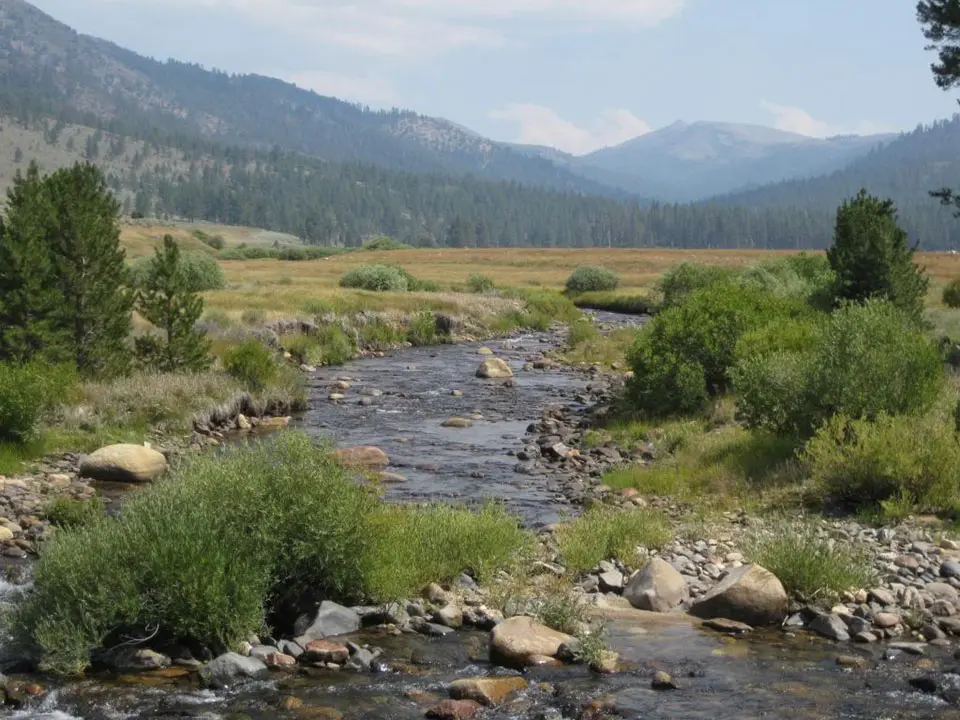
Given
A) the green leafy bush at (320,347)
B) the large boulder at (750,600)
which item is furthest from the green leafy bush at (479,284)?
the large boulder at (750,600)

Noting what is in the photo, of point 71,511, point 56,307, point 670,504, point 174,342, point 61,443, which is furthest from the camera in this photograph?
point 174,342

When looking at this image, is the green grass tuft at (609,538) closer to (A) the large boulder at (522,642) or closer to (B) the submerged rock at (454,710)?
(A) the large boulder at (522,642)

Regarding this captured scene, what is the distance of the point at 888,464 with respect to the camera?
52.8 ft

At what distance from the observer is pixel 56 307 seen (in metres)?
25.3

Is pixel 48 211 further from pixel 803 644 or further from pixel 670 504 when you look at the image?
pixel 803 644

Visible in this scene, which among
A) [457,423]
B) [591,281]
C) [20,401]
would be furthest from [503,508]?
[591,281]

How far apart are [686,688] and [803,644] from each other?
7.07ft

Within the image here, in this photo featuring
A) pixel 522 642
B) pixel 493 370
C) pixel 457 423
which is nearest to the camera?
pixel 522 642

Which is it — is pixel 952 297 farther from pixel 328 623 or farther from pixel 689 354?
pixel 328 623

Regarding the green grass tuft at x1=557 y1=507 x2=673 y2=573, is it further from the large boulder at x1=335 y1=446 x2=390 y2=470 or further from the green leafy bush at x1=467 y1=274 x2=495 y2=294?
the green leafy bush at x1=467 y1=274 x2=495 y2=294

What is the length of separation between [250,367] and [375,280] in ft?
137

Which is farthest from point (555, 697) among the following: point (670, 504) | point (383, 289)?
point (383, 289)

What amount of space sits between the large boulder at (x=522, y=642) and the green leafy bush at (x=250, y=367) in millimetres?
19006

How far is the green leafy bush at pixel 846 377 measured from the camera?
1869 centimetres
